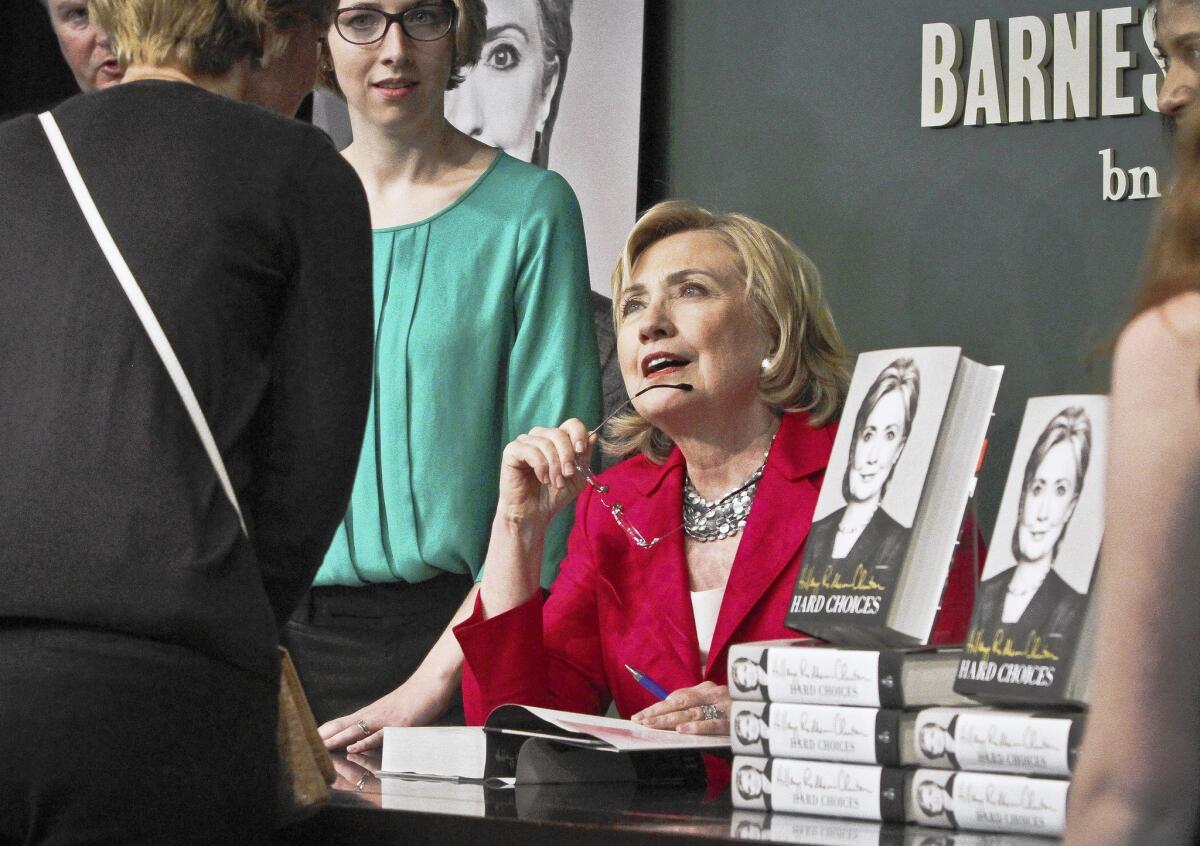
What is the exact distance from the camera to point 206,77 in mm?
1529

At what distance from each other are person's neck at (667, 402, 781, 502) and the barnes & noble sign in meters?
0.82

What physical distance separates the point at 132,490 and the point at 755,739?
63 cm

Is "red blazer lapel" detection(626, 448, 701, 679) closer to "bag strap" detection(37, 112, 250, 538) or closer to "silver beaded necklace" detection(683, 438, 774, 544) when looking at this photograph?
"silver beaded necklace" detection(683, 438, 774, 544)

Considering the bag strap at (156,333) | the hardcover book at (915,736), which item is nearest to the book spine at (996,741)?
the hardcover book at (915,736)

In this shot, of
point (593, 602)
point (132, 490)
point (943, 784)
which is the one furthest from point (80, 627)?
point (593, 602)

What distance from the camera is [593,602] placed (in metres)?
2.47

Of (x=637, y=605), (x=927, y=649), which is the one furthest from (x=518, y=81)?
(x=927, y=649)

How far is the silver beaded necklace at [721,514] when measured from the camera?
8.02 feet

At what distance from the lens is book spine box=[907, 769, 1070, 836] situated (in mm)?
1312

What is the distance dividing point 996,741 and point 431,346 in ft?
5.59

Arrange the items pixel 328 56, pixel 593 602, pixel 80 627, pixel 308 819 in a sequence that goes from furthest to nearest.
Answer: pixel 328 56, pixel 593 602, pixel 308 819, pixel 80 627

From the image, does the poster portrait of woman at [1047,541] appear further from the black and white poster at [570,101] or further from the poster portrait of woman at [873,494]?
the black and white poster at [570,101]

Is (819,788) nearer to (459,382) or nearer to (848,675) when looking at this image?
(848,675)

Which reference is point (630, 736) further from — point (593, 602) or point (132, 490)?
point (593, 602)
